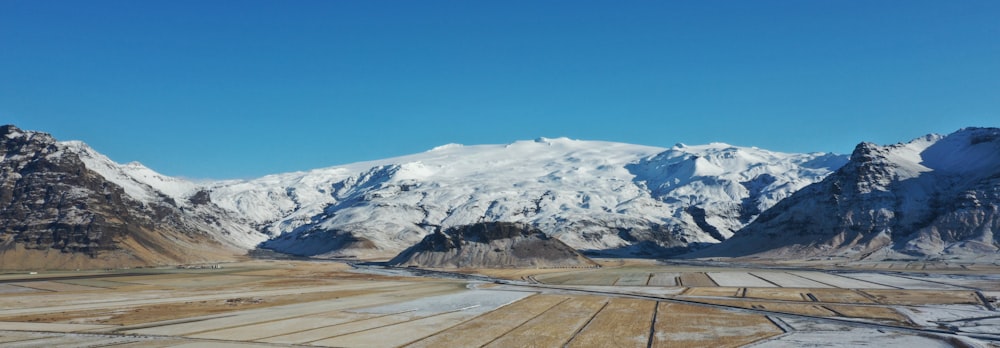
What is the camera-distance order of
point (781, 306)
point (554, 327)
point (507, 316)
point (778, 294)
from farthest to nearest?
point (778, 294)
point (781, 306)
point (507, 316)
point (554, 327)

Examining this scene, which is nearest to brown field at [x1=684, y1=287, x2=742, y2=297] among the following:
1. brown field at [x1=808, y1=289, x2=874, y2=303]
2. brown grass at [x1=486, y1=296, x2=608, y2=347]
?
brown field at [x1=808, y1=289, x2=874, y2=303]

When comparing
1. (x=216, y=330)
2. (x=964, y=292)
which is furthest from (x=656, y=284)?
(x=216, y=330)

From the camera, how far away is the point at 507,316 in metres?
76.4

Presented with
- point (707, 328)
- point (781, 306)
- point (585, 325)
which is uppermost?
point (781, 306)

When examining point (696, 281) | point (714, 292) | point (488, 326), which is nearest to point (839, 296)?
point (714, 292)

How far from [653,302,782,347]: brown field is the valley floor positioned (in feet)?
0.41

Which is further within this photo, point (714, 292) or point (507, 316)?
point (714, 292)

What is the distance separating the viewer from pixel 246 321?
69.1 metres

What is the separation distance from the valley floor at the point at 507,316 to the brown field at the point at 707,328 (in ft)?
0.41

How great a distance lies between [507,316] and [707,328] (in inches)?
870

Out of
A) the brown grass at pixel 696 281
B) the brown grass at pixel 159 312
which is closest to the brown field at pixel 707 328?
the brown grass at pixel 159 312

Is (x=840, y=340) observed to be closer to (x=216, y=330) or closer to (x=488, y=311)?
(x=488, y=311)

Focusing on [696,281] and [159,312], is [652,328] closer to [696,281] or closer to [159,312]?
[159,312]

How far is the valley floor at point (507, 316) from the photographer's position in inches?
2280
